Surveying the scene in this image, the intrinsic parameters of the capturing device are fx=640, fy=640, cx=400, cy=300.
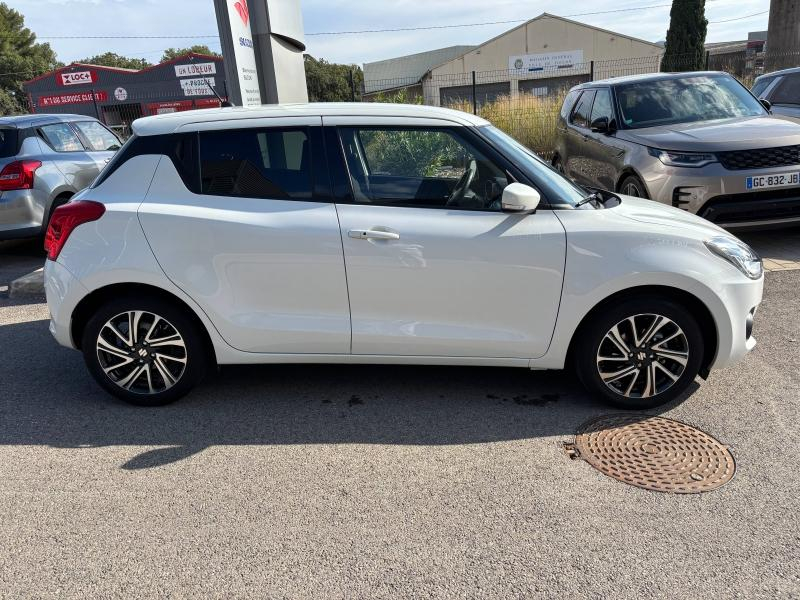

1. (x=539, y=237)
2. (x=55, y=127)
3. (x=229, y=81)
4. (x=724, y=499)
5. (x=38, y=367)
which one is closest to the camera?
(x=724, y=499)

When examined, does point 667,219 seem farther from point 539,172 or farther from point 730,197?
point 730,197

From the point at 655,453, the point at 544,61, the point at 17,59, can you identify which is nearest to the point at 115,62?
the point at 17,59

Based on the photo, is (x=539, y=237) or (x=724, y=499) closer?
(x=724, y=499)

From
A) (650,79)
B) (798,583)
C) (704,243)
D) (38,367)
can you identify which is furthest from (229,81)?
(798,583)

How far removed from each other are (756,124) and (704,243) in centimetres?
416

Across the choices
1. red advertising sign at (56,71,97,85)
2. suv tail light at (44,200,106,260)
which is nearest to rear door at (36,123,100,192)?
suv tail light at (44,200,106,260)

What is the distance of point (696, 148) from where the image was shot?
21.0ft

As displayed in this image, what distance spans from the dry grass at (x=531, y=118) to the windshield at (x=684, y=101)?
252 inches

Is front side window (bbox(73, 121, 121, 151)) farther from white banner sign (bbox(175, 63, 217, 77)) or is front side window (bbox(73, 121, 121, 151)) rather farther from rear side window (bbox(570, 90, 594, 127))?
white banner sign (bbox(175, 63, 217, 77))

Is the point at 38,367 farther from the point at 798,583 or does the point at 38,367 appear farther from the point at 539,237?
the point at 798,583

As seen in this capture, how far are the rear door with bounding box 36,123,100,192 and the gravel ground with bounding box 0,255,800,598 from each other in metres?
4.58

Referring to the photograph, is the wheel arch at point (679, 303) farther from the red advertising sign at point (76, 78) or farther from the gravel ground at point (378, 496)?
the red advertising sign at point (76, 78)

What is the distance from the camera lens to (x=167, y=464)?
3.32m

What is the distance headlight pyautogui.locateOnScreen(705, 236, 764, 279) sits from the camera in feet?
11.7
